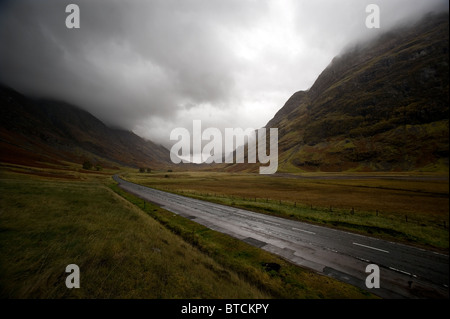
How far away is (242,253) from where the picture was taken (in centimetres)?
1211

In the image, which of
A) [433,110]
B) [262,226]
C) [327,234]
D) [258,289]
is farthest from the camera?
[262,226]

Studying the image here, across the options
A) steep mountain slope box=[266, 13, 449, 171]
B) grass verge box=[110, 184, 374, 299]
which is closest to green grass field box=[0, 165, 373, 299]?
grass verge box=[110, 184, 374, 299]

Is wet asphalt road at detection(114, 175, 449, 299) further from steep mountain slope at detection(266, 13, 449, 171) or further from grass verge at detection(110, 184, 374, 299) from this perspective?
steep mountain slope at detection(266, 13, 449, 171)

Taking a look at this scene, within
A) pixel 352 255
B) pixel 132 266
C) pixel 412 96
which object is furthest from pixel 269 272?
pixel 412 96

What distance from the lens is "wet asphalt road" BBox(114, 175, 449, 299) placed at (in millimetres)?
8672

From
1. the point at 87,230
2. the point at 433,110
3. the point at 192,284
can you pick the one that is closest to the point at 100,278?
the point at 192,284

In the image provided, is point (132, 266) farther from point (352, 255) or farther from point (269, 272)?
point (352, 255)

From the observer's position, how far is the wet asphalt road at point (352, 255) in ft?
28.5

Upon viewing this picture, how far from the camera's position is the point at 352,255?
12094 millimetres

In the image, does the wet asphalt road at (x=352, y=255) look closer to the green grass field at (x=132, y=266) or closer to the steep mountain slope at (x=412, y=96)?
the green grass field at (x=132, y=266)

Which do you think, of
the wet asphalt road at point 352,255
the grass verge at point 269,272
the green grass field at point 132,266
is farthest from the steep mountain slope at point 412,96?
the green grass field at point 132,266

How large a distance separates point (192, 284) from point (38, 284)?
5.82 meters

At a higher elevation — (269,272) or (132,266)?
(132,266)
